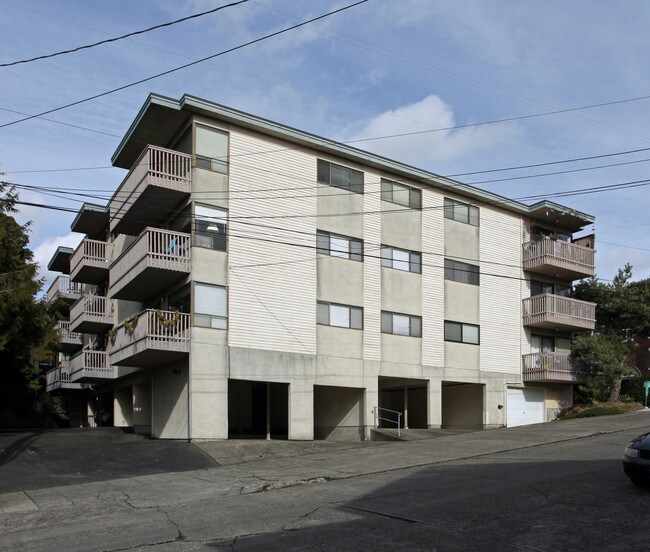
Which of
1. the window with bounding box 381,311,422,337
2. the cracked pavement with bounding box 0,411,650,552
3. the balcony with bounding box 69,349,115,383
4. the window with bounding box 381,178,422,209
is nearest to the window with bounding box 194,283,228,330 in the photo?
the cracked pavement with bounding box 0,411,650,552

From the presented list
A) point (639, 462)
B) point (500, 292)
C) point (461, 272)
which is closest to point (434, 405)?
point (461, 272)

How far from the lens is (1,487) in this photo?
15.3 meters

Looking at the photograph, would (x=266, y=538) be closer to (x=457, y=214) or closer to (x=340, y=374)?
(x=340, y=374)

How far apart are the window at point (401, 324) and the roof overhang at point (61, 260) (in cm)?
2295

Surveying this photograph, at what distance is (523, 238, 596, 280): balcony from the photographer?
32031mm

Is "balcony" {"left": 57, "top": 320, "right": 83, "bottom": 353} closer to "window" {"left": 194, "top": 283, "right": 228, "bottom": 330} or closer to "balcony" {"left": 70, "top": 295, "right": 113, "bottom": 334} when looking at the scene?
"balcony" {"left": 70, "top": 295, "right": 113, "bottom": 334}

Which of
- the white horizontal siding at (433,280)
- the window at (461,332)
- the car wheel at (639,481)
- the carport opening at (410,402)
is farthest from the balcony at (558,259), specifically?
the car wheel at (639,481)

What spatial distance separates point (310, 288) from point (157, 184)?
6562 mm

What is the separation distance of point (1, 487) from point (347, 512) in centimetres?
856

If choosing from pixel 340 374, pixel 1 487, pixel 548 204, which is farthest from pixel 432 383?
pixel 1 487

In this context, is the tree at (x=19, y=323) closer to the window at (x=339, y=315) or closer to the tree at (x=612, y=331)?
the window at (x=339, y=315)

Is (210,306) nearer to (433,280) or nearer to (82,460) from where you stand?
(82,460)

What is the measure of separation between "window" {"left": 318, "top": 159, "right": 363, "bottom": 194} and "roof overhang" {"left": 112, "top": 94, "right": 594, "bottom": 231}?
0.47 metres

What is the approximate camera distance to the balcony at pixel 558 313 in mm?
31656
